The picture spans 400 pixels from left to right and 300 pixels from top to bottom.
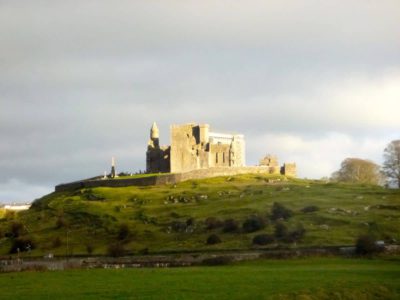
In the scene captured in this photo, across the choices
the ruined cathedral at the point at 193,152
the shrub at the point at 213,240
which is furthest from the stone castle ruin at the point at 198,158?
the shrub at the point at 213,240

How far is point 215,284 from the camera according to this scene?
1688 inches

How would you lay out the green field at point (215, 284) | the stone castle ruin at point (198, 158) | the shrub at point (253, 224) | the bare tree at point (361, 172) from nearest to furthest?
the green field at point (215, 284) < the shrub at point (253, 224) < the stone castle ruin at point (198, 158) < the bare tree at point (361, 172)

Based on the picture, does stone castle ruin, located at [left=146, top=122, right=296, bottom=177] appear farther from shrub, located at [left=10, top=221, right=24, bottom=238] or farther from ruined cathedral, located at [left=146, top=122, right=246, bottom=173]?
shrub, located at [left=10, top=221, right=24, bottom=238]

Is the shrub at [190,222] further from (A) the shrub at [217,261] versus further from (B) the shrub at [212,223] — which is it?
(A) the shrub at [217,261]

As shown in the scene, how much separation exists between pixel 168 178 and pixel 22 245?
43.4 metres

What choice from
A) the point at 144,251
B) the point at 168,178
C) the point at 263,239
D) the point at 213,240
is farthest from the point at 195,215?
the point at 168,178

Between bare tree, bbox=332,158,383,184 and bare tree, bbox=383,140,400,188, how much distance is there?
14586mm

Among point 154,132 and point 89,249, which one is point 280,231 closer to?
point 89,249

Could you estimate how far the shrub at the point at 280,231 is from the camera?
8212 centimetres

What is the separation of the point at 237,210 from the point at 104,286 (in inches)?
2457

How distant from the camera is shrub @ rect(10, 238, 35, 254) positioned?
9794cm

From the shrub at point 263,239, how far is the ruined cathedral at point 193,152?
217 ft

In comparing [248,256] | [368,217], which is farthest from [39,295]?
[368,217]

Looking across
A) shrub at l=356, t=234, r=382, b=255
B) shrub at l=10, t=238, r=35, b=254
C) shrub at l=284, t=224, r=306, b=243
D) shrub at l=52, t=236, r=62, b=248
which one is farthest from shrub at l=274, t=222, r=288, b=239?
shrub at l=10, t=238, r=35, b=254
